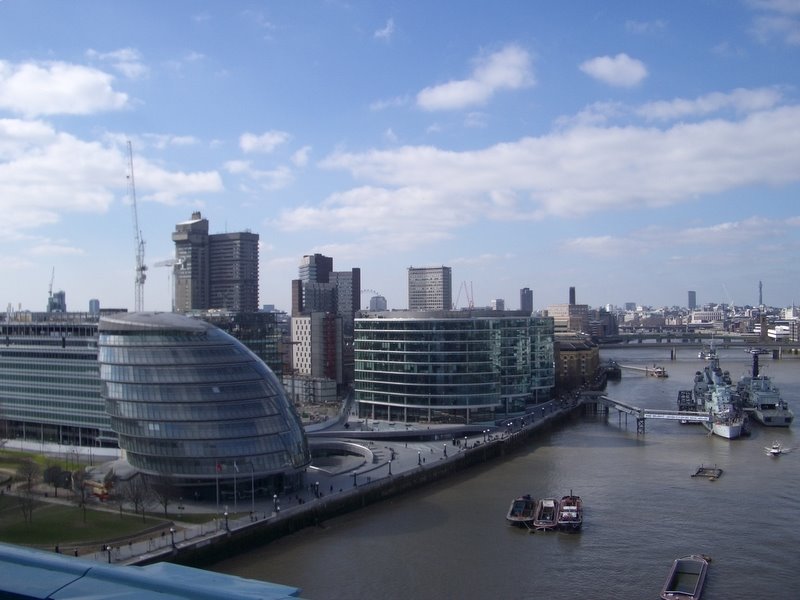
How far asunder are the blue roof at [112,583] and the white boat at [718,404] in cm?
5309

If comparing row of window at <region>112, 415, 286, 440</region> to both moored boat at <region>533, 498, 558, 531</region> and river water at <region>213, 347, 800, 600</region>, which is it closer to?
river water at <region>213, 347, 800, 600</region>

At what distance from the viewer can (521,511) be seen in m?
31.4

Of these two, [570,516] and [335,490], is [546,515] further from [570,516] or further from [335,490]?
[335,490]

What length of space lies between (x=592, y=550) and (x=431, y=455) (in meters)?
17.4

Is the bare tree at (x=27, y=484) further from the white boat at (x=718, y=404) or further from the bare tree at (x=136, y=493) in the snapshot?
the white boat at (x=718, y=404)

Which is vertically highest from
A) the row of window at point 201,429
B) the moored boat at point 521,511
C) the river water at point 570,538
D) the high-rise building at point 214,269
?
the high-rise building at point 214,269

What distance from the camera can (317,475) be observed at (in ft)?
125

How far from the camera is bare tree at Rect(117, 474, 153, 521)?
29969mm

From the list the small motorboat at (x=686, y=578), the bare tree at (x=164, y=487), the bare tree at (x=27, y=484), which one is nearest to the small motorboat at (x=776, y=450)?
the small motorboat at (x=686, y=578)

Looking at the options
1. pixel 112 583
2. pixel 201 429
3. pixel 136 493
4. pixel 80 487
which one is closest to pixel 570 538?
pixel 201 429

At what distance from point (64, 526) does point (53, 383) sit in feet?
73.5

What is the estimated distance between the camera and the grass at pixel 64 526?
25.9 meters

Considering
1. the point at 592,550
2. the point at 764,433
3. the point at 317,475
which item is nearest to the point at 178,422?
the point at 317,475

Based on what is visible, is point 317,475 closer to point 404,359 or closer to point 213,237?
point 404,359
